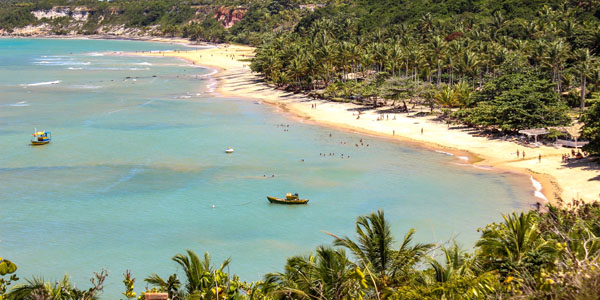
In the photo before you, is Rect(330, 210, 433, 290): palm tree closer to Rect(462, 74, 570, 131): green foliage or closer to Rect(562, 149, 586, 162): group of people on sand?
Rect(562, 149, 586, 162): group of people on sand

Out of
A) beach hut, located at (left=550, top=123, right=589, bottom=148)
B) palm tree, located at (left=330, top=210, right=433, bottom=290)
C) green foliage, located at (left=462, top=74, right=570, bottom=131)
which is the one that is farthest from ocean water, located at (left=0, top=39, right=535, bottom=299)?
palm tree, located at (left=330, top=210, right=433, bottom=290)

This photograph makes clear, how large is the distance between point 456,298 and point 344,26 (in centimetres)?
12598

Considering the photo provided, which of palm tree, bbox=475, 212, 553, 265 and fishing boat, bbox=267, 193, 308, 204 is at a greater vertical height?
palm tree, bbox=475, 212, 553, 265

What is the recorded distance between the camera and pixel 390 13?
140m

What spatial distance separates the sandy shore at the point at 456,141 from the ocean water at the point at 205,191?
7.54ft

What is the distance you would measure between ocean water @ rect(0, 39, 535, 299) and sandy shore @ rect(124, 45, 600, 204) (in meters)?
2.30

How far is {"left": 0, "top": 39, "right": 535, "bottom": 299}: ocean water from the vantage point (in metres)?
32.8

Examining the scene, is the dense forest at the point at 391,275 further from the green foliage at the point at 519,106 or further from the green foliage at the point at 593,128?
the green foliage at the point at 519,106

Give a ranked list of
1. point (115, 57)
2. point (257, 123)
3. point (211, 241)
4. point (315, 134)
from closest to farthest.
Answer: point (211, 241), point (315, 134), point (257, 123), point (115, 57)

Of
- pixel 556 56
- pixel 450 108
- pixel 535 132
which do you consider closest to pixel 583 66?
pixel 556 56

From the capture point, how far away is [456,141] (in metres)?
55.9

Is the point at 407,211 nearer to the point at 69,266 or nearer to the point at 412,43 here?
the point at 69,266

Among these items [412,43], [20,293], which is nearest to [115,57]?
[412,43]

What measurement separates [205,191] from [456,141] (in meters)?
25.9
